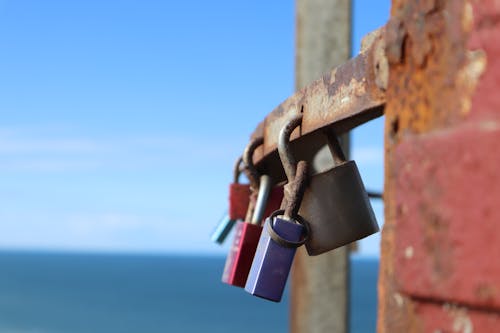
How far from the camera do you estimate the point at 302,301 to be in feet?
11.2

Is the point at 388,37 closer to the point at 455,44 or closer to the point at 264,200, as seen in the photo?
the point at 455,44

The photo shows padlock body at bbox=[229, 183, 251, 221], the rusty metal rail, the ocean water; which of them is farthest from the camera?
the ocean water

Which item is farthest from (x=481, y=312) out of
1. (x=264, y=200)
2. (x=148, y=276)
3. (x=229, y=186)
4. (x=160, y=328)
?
(x=148, y=276)

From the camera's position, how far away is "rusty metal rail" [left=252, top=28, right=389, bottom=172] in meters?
0.90

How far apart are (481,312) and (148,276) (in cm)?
10016

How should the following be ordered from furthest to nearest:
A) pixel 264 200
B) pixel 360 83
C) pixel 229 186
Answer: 1. pixel 229 186
2. pixel 264 200
3. pixel 360 83

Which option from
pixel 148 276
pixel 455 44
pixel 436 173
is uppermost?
pixel 148 276

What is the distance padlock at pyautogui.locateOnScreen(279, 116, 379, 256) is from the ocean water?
1469 inches

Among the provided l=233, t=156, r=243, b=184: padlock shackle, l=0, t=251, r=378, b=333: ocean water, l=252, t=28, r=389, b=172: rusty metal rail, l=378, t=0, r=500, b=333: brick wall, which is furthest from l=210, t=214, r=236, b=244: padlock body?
l=0, t=251, r=378, b=333: ocean water

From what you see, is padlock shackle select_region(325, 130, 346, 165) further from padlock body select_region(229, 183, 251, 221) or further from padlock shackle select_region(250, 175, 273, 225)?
padlock body select_region(229, 183, 251, 221)

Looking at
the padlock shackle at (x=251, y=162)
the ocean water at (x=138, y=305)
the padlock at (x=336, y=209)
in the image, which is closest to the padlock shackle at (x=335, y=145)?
the padlock at (x=336, y=209)

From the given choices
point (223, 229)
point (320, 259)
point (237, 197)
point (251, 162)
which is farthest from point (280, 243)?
point (320, 259)

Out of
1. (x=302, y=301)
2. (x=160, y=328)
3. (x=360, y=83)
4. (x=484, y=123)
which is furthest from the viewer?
(x=160, y=328)

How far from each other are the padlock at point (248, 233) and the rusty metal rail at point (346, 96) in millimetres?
236
